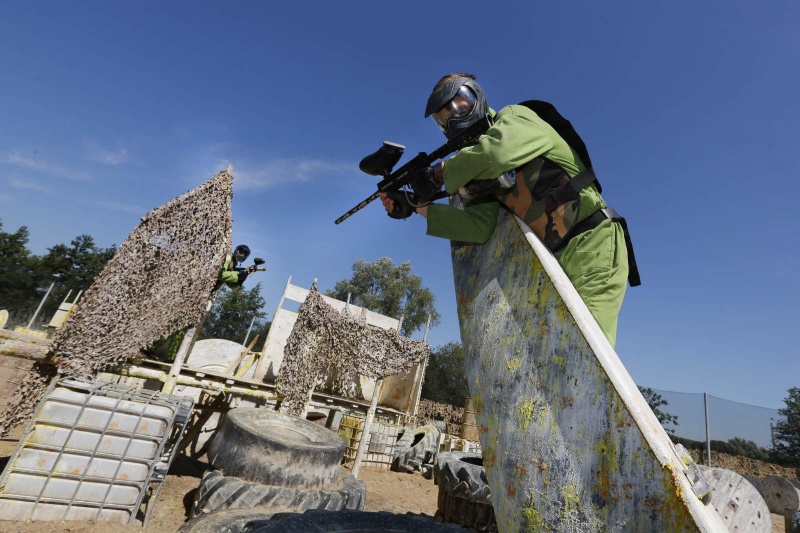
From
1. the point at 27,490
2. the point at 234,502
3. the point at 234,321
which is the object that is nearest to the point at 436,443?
the point at 234,502

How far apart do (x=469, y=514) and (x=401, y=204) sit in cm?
284

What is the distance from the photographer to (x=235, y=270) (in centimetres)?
823

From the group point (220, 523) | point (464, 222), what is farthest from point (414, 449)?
point (464, 222)

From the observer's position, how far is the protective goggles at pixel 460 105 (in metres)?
2.10

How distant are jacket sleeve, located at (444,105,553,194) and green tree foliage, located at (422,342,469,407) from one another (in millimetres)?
35054

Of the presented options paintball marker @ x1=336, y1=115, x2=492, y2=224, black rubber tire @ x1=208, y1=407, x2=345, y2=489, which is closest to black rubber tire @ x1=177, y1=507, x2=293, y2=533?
black rubber tire @ x1=208, y1=407, x2=345, y2=489

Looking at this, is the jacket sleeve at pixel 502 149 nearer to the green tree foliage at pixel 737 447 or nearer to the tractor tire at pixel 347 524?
the tractor tire at pixel 347 524

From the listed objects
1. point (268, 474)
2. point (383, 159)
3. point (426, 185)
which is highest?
point (383, 159)

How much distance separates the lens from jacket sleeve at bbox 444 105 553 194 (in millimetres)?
1522

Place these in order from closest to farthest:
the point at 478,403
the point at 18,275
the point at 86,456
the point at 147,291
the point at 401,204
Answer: the point at 478,403 < the point at 401,204 < the point at 86,456 < the point at 147,291 < the point at 18,275

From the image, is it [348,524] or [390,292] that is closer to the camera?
[348,524]

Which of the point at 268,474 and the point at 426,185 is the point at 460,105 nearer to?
the point at 426,185

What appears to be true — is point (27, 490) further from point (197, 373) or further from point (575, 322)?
point (575, 322)

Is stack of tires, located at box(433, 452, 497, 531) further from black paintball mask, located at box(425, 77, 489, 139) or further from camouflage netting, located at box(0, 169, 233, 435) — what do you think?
camouflage netting, located at box(0, 169, 233, 435)
